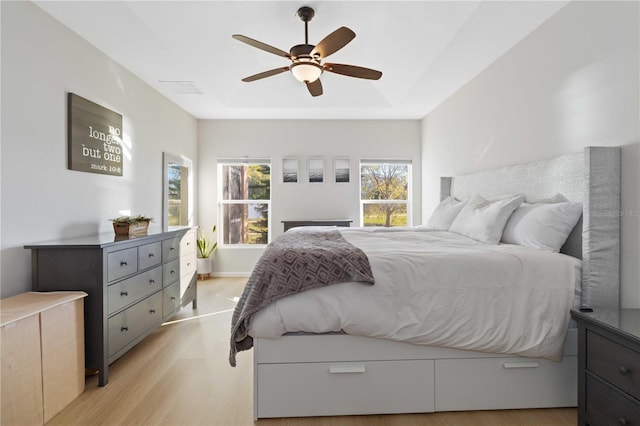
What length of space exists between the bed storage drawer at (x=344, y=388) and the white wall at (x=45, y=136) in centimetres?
169

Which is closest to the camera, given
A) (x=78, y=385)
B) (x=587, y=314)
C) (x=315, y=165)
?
(x=587, y=314)

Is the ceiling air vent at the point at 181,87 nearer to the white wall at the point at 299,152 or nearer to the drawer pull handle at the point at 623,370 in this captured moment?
the white wall at the point at 299,152

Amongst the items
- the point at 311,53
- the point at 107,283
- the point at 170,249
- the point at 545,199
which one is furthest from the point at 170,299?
the point at 545,199

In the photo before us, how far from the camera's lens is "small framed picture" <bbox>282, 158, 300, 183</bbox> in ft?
17.3

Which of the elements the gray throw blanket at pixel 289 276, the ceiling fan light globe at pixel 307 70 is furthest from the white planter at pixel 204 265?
the gray throw blanket at pixel 289 276

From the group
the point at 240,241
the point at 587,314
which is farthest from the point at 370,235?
the point at 240,241

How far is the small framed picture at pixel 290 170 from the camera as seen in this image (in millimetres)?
5285

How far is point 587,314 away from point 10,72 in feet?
11.2

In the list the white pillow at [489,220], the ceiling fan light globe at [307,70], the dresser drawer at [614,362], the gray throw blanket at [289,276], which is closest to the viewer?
the dresser drawer at [614,362]

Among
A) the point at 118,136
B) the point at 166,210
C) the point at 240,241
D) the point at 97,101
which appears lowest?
the point at 240,241

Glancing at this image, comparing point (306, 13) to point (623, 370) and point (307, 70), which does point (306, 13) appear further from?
point (623, 370)

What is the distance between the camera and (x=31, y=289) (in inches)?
Result: 83.9

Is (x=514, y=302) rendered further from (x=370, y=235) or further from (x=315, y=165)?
(x=315, y=165)

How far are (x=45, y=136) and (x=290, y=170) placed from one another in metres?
3.31
